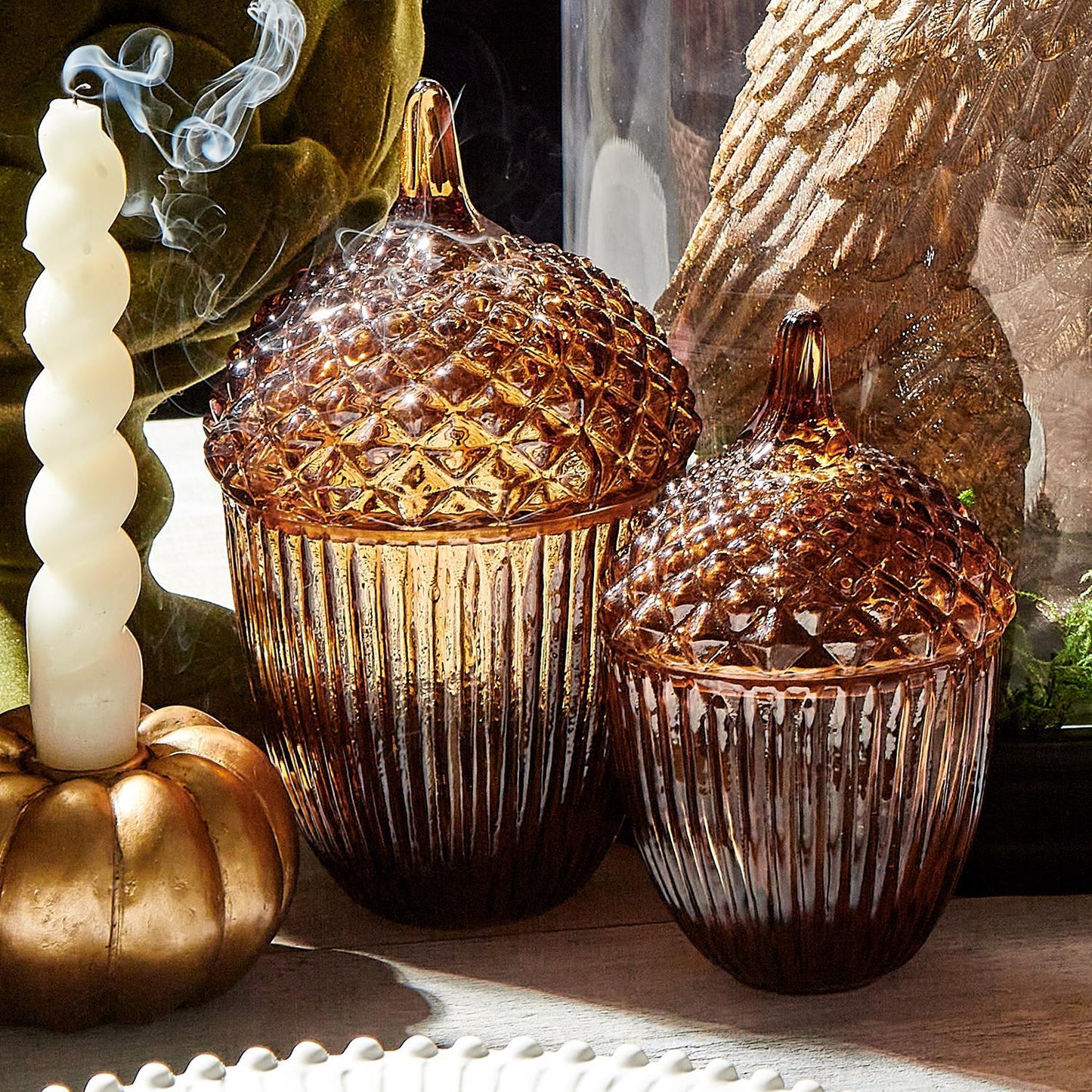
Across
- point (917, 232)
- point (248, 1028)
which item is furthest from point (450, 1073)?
point (917, 232)

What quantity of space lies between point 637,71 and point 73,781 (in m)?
0.37

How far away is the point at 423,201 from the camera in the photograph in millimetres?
591

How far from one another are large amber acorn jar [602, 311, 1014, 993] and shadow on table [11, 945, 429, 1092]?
110mm

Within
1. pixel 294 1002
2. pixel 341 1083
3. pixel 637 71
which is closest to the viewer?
pixel 341 1083

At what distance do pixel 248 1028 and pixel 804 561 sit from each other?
0.82 feet

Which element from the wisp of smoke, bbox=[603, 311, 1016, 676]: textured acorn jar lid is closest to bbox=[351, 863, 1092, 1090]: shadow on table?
bbox=[603, 311, 1016, 676]: textured acorn jar lid

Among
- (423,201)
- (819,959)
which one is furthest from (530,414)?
(819,959)

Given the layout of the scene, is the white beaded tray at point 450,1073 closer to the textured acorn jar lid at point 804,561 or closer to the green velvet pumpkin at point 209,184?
the textured acorn jar lid at point 804,561

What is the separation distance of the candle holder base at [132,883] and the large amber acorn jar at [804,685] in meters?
0.13

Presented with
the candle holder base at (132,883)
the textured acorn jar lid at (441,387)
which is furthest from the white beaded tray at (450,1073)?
the textured acorn jar lid at (441,387)

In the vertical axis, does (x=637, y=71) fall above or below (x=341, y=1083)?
above

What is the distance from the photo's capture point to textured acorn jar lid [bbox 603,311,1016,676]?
0.50 metres

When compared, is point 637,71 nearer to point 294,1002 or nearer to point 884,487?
point 884,487

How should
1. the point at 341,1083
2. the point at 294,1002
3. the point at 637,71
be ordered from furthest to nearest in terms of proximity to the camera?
the point at 637,71 < the point at 294,1002 < the point at 341,1083
